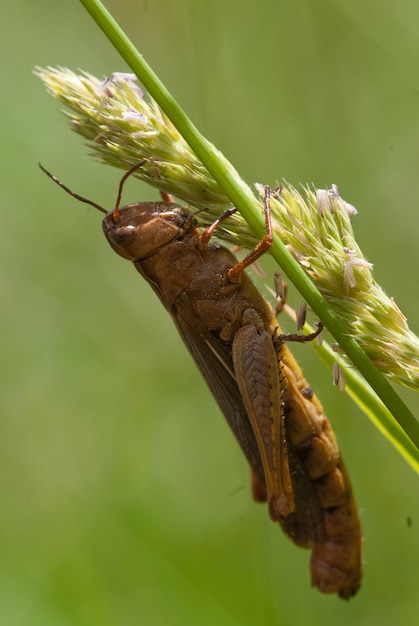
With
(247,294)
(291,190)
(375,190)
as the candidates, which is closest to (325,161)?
(375,190)

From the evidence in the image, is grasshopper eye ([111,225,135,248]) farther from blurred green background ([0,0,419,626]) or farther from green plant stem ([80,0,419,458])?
blurred green background ([0,0,419,626])

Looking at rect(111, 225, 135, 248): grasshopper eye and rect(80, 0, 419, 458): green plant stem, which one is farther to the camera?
rect(111, 225, 135, 248): grasshopper eye

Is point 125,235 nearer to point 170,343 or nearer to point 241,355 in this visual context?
point 241,355

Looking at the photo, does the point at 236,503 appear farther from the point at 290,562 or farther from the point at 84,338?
the point at 84,338

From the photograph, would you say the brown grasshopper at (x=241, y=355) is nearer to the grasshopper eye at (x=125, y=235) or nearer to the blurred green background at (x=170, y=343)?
the grasshopper eye at (x=125, y=235)

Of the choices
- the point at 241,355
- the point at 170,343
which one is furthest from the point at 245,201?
the point at 170,343

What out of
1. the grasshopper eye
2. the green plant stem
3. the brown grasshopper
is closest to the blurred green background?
the brown grasshopper

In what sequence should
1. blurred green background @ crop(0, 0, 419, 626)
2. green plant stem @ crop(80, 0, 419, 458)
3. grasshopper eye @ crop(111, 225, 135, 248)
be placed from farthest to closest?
blurred green background @ crop(0, 0, 419, 626)
grasshopper eye @ crop(111, 225, 135, 248)
green plant stem @ crop(80, 0, 419, 458)
